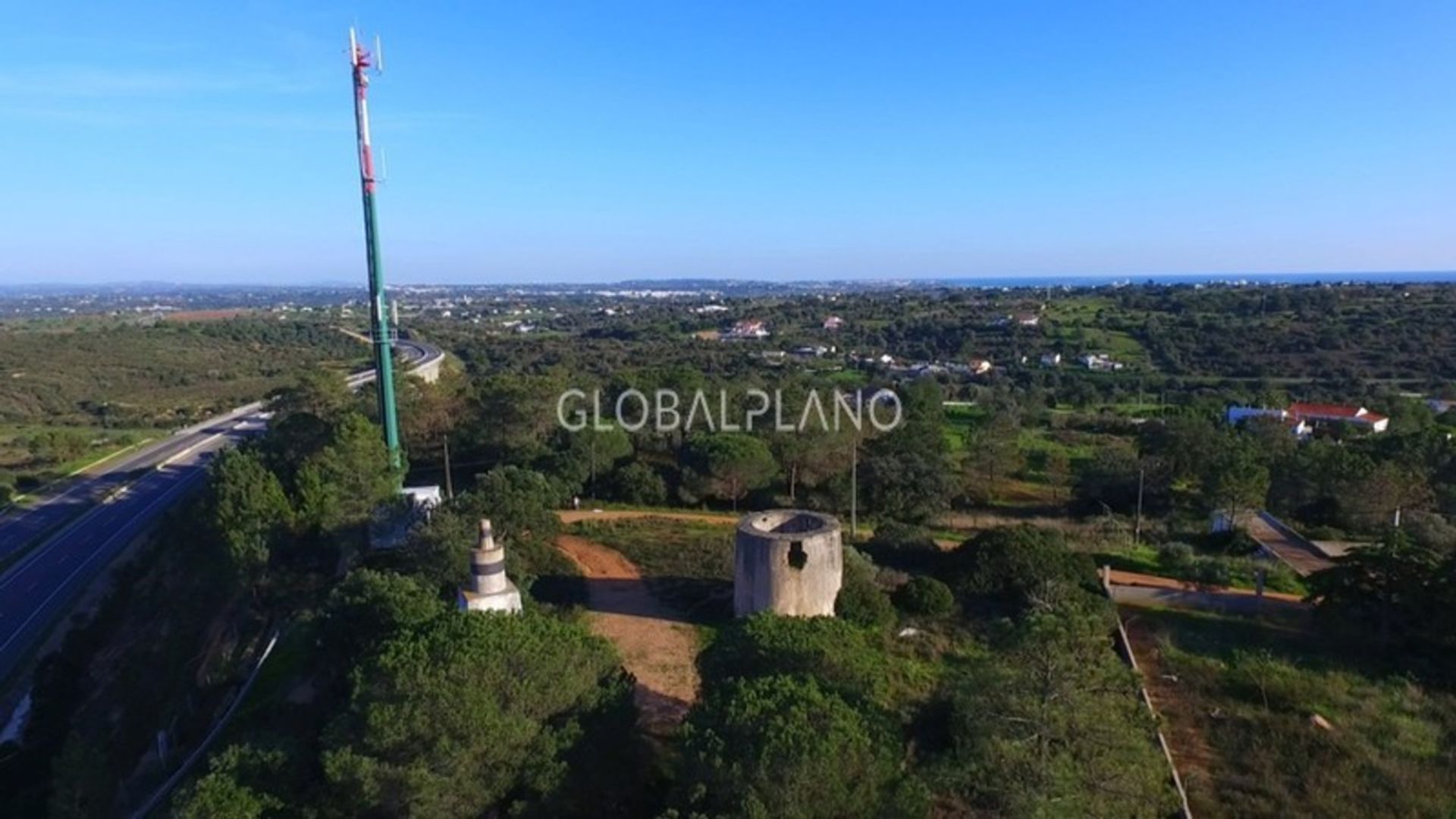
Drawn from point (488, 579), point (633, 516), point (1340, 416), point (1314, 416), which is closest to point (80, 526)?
point (633, 516)

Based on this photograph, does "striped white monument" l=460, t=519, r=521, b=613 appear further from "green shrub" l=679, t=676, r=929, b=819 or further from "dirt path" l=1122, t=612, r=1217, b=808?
"dirt path" l=1122, t=612, r=1217, b=808

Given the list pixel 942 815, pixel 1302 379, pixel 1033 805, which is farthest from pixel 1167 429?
pixel 1302 379

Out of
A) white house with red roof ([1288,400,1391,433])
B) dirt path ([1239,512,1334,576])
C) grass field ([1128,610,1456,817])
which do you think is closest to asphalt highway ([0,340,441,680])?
grass field ([1128,610,1456,817])

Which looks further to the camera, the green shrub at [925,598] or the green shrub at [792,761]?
the green shrub at [925,598]

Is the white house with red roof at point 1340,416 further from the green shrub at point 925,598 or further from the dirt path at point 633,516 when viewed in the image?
the green shrub at point 925,598

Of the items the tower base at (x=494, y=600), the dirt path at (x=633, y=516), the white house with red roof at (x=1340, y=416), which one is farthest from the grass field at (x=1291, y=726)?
the white house with red roof at (x=1340, y=416)

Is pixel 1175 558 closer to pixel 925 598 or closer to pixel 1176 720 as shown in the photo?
pixel 925 598
